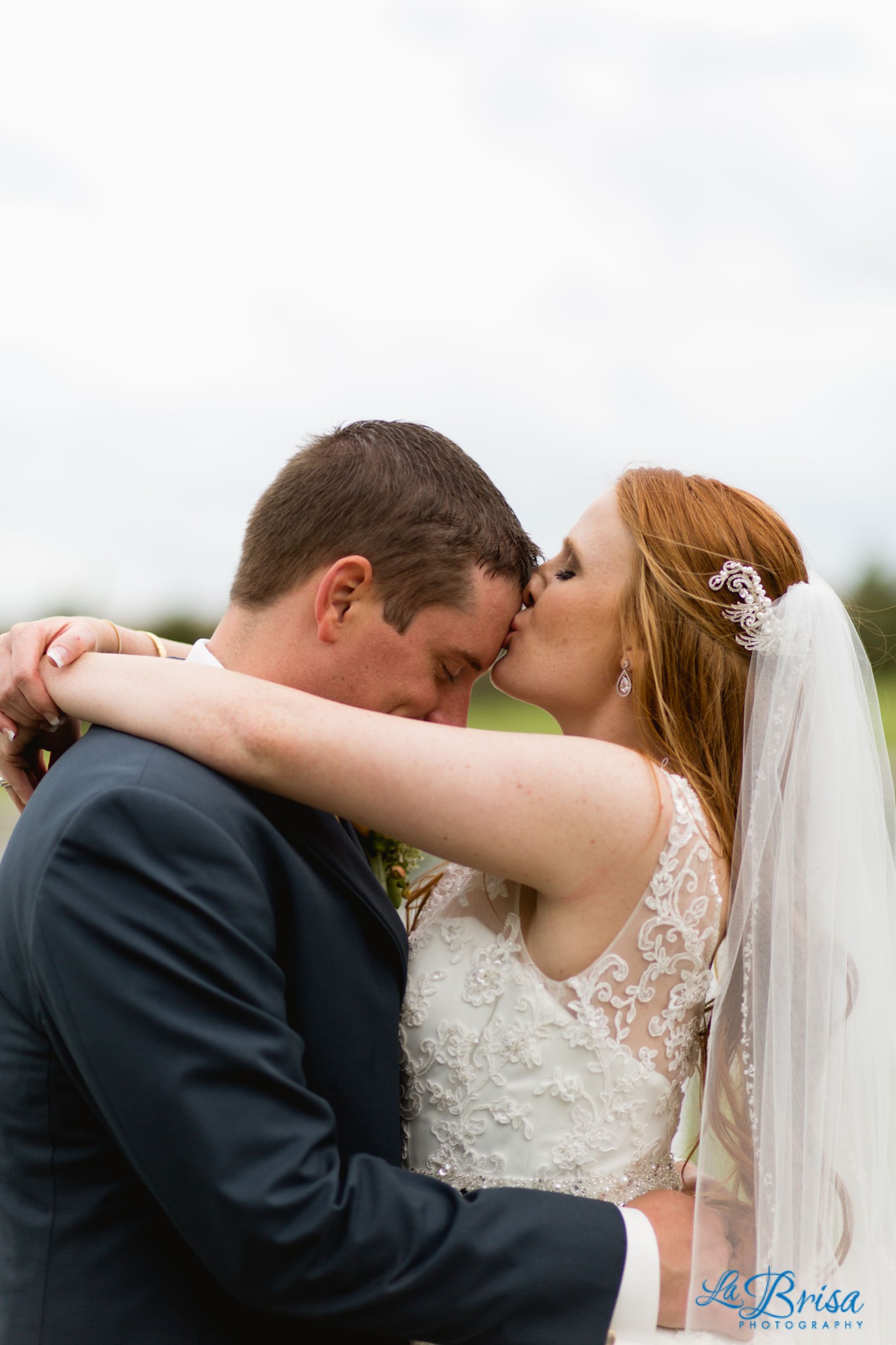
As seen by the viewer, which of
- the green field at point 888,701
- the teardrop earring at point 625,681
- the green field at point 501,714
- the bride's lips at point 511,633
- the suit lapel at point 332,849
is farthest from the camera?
the green field at point 501,714

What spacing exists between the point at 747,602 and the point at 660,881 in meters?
0.80

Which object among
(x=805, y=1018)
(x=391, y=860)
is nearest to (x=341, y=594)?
(x=391, y=860)

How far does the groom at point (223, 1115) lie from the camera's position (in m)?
1.97

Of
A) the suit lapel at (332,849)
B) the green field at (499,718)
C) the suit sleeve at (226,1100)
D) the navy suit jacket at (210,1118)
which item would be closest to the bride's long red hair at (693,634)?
the suit lapel at (332,849)

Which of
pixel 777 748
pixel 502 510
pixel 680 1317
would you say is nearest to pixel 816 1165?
pixel 680 1317

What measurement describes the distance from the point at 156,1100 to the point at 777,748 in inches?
68.0

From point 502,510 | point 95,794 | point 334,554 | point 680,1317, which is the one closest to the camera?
point 95,794

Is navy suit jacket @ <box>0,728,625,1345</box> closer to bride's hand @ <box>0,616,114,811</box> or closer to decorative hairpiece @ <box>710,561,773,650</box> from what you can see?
bride's hand @ <box>0,616,114,811</box>

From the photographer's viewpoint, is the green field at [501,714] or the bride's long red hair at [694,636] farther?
the green field at [501,714]

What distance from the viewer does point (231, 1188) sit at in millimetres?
1940

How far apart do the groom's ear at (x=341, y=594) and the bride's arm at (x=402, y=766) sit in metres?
0.38

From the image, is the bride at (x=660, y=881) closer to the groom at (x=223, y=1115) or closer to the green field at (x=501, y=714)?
the groom at (x=223, y=1115)

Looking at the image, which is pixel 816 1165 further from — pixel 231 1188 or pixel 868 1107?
pixel 231 1188

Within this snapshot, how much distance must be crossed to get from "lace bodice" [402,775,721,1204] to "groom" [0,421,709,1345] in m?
0.18
